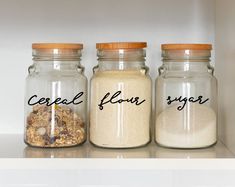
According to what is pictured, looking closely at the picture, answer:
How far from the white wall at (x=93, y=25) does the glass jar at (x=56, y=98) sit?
0.11 meters

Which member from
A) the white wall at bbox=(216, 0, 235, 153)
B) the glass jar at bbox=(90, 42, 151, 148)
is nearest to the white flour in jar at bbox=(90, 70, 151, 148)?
the glass jar at bbox=(90, 42, 151, 148)

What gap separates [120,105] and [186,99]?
4.5 inches

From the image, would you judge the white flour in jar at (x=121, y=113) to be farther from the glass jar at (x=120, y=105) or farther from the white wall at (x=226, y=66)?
the white wall at (x=226, y=66)

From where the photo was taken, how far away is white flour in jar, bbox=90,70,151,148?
707 millimetres

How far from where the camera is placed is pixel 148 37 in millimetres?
879

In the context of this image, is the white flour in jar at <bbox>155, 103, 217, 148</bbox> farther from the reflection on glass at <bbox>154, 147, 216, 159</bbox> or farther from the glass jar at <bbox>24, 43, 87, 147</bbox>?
the glass jar at <bbox>24, 43, 87, 147</bbox>

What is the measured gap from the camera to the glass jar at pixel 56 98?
731 millimetres

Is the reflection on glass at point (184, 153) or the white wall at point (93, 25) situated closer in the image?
the reflection on glass at point (184, 153)

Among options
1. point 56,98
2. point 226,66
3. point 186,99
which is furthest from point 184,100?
point 56,98

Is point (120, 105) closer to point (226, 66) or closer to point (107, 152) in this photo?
point (107, 152)

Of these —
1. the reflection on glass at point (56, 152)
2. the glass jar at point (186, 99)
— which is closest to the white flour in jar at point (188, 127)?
the glass jar at point (186, 99)

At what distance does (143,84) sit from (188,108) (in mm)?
87

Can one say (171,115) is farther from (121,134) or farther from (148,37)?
(148,37)
